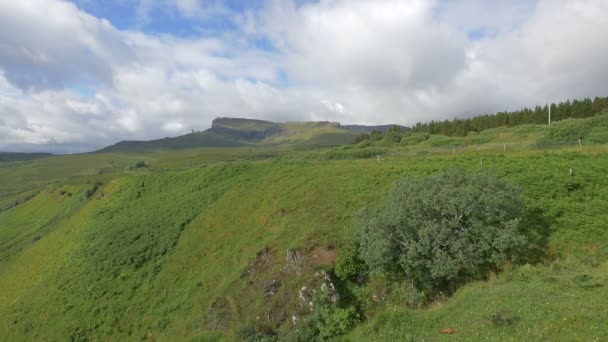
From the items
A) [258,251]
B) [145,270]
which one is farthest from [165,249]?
[258,251]

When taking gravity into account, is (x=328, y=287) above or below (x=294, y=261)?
below

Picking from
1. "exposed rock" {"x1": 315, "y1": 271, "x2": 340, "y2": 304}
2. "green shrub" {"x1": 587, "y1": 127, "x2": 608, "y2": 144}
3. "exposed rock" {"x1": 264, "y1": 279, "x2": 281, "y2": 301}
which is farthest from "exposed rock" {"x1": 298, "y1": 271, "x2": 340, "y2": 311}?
"green shrub" {"x1": 587, "y1": 127, "x2": 608, "y2": 144}

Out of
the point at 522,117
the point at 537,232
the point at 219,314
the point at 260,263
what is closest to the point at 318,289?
the point at 260,263

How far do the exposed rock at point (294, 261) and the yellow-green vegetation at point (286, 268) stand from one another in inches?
3.2

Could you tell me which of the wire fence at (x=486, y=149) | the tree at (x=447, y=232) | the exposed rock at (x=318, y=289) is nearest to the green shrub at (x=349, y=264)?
the exposed rock at (x=318, y=289)

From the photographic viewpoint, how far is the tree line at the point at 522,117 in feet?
283

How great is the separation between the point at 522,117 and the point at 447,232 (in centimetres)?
9406

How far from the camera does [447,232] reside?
59.8ft

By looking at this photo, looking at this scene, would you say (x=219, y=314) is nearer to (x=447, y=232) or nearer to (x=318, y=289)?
(x=318, y=289)

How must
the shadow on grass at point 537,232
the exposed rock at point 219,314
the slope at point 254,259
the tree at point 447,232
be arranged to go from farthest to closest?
the exposed rock at point 219,314, the shadow on grass at point 537,232, the tree at point 447,232, the slope at point 254,259

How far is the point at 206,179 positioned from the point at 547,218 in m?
38.9

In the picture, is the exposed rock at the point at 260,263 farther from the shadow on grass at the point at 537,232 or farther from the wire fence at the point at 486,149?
the wire fence at the point at 486,149

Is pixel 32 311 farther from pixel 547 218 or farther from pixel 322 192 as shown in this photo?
pixel 547 218

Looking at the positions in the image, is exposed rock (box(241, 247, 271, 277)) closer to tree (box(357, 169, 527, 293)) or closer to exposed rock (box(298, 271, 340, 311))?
exposed rock (box(298, 271, 340, 311))
